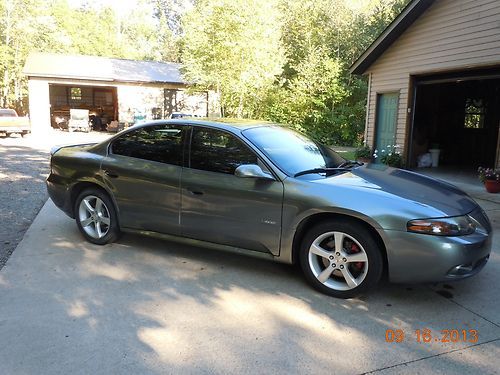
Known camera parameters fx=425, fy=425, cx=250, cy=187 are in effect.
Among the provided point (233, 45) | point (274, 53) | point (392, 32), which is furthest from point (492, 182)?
point (274, 53)

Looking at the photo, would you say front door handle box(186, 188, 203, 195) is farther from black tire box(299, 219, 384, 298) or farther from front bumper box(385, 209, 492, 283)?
front bumper box(385, 209, 492, 283)

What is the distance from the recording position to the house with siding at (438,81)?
9180 mm

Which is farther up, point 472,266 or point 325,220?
point 325,220

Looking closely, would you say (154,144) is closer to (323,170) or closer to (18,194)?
(323,170)

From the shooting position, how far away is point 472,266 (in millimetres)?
3479

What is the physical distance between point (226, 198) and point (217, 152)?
526 millimetres

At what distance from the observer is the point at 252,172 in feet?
12.7

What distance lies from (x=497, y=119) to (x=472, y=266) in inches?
454

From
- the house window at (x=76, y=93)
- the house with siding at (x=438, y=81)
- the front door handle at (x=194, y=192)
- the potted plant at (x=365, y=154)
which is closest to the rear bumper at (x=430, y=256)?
the front door handle at (x=194, y=192)

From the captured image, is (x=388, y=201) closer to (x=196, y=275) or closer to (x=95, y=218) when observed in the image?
(x=196, y=275)

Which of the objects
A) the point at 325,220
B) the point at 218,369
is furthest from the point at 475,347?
the point at 218,369

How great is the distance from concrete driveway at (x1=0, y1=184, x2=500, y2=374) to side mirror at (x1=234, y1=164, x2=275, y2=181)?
1.01 metres

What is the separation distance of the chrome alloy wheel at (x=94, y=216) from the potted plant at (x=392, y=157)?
8331 millimetres

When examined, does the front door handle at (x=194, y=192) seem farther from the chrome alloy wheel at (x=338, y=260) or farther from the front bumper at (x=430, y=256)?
the front bumper at (x=430, y=256)
